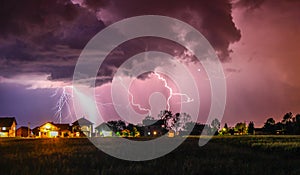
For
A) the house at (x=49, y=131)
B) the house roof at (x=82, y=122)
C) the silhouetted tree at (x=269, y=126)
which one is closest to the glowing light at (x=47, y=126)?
the house at (x=49, y=131)

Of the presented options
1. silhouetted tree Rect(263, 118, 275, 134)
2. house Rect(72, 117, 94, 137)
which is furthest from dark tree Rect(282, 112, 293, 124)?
house Rect(72, 117, 94, 137)

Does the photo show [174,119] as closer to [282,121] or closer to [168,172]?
[282,121]

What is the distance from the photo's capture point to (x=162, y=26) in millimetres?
97062

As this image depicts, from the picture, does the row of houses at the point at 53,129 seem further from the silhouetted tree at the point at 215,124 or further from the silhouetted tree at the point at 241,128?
the silhouetted tree at the point at 215,124

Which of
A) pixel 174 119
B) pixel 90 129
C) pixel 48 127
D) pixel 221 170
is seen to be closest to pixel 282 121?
pixel 174 119

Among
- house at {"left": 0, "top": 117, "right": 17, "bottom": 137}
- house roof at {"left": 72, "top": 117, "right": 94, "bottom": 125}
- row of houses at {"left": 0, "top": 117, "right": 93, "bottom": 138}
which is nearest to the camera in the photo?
row of houses at {"left": 0, "top": 117, "right": 93, "bottom": 138}

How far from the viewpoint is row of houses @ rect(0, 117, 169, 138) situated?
105 metres

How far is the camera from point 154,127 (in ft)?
446

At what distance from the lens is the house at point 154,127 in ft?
435

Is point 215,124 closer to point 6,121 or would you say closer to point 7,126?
point 6,121

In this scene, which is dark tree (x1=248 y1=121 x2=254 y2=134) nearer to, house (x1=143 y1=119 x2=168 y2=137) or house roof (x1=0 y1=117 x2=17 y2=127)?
house (x1=143 y1=119 x2=168 y2=137)

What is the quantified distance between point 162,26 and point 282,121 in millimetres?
84733

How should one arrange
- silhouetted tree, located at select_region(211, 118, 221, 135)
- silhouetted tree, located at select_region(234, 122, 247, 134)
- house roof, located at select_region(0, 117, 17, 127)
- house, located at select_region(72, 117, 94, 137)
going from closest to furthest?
house roof, located at select_region(0, 117, 17, 127) → house, located at select_region(72, 117, 94, 137) → silhouetted tree, located at select_region(234, 122, 247, 134) → silhouetted tree, located at select_region(211, 118, 221, 135)

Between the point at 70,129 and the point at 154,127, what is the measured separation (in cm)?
3148
